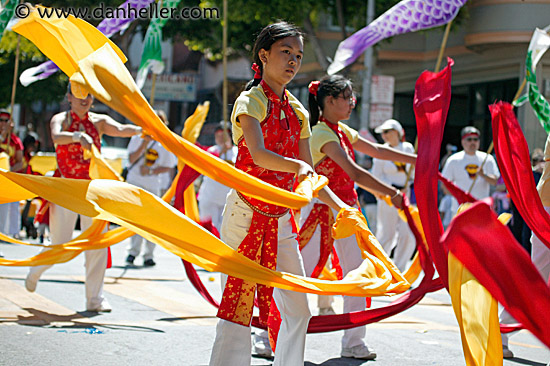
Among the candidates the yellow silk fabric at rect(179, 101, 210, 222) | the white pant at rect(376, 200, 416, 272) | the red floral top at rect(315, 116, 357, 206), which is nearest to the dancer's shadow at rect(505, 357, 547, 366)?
the red floral top at rect(315, 116, 357, 206)

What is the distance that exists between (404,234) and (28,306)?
5555 mm

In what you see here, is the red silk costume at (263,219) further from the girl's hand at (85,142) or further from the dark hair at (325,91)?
the girl's hand at (85,142)

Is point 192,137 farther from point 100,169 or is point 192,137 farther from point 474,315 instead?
point 474,315

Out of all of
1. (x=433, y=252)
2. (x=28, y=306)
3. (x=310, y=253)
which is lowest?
(x=28, y=306)

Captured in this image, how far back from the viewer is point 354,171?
5.69 meters

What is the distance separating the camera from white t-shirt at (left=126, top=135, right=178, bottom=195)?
1131 centimetres

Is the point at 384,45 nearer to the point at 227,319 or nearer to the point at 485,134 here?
the point at 485,134

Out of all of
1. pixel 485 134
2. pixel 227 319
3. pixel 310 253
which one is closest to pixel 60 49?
pixel 227 319

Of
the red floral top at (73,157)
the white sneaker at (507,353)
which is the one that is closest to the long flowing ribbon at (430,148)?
the white sneaker at (507,353)

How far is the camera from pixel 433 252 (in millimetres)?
3875

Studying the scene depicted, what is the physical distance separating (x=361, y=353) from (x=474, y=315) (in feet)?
8.35

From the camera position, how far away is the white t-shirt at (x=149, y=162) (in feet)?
37.1

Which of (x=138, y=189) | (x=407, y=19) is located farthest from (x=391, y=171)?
(x=138, y=189)

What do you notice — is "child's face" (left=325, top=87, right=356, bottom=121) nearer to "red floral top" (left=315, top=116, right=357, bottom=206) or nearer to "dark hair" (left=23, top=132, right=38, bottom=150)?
"red floral top" (left=315, top=116, right=357, bottom=206)
